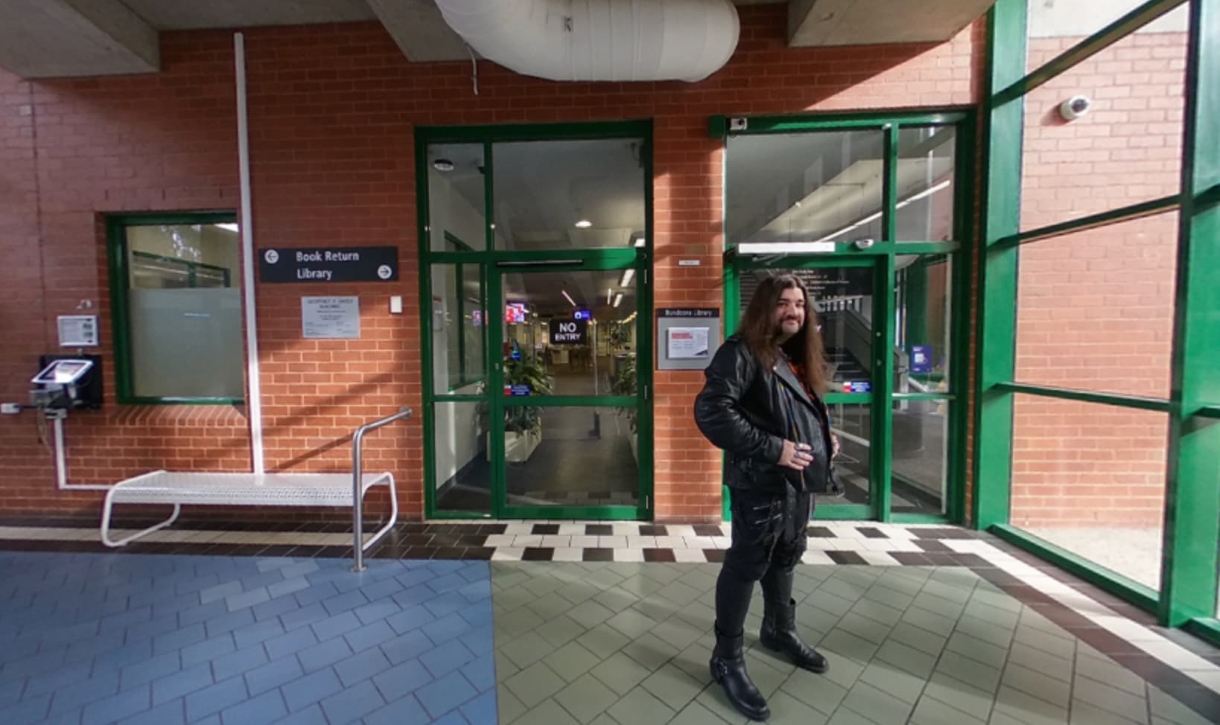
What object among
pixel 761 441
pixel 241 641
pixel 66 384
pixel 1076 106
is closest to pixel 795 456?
pixel 761 441

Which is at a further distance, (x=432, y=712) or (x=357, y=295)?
(x=357, y=295)

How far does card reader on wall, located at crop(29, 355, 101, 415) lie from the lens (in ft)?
12.2

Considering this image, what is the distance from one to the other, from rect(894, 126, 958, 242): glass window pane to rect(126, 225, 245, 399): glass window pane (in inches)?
217

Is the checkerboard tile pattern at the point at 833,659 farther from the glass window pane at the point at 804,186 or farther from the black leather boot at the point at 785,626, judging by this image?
the glass window pane at the point at 804,186

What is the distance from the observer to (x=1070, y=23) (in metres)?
3.13

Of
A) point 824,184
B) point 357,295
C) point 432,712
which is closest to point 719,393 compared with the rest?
point 432,712

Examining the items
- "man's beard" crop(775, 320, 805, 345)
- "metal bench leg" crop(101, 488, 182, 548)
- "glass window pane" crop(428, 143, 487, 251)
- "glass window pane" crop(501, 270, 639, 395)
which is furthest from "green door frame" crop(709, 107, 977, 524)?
"metal bench leg" crop(101, 488, 182, 548)

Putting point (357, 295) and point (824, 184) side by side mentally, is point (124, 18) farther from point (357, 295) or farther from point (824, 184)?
point (824, 184)

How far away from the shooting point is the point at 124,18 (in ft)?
11.2

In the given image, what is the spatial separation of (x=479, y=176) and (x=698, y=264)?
6.37 feet

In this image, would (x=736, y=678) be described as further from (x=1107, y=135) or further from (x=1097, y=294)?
(x=1107, y=135)

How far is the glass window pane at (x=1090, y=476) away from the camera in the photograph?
3.22m

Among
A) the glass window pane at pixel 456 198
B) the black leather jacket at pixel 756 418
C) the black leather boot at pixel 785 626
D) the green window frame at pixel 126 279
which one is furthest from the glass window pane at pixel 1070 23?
the green window frame at pixel 126 279

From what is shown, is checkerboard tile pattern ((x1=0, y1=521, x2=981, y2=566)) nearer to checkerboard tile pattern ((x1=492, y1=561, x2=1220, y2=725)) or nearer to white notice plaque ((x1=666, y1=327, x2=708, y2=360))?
checkerboard tile pattern ((x1=492, y1=561, x2=1220, y2=725))
